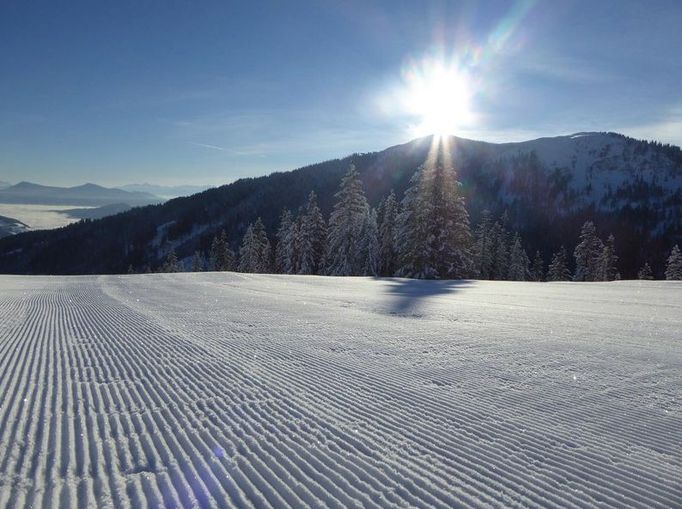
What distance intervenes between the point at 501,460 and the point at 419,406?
1108mm

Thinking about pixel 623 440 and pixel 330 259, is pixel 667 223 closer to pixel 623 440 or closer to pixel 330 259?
pixel 330 259

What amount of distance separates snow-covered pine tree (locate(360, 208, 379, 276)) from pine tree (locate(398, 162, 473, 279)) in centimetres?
704

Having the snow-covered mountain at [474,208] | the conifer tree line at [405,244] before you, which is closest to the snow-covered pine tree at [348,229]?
the conifer tree line at [405,244]

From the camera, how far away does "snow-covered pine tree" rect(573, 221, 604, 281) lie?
146 feet

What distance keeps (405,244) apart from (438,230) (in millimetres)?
2553

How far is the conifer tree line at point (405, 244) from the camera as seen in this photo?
96.2 feet

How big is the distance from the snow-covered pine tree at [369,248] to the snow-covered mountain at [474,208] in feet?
338

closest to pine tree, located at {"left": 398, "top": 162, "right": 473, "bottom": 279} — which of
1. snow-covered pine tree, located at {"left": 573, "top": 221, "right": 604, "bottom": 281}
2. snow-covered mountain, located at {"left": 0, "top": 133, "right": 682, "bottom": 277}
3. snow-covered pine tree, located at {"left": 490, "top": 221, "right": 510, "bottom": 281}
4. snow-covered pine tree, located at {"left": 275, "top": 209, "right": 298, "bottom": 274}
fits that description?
snow-covered pine tree, located at {"left": 275, "top": 209, "right": 298, "bottom": 274}

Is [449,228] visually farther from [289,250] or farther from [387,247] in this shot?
[289,250]

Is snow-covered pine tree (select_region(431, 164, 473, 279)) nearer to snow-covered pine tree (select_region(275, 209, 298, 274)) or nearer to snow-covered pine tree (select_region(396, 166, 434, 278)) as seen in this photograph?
snow-covered pine tree (select_region(396, 166, 434, 278))

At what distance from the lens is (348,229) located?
3728 cm

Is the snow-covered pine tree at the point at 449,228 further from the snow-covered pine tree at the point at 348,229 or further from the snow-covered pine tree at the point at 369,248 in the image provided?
the snow-covered pine tree at the point at 348,229

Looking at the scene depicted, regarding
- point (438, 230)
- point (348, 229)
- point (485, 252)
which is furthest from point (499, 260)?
point (438, 230)

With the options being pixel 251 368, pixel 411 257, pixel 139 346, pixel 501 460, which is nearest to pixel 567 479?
pixel 501 460
